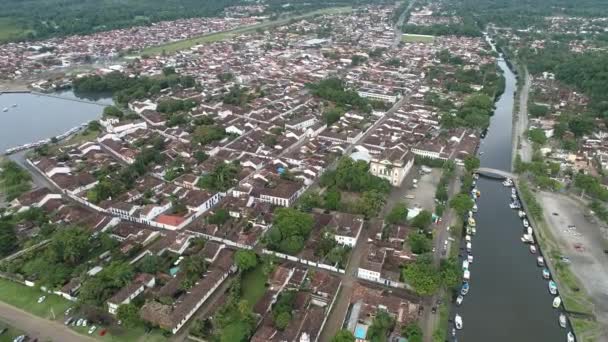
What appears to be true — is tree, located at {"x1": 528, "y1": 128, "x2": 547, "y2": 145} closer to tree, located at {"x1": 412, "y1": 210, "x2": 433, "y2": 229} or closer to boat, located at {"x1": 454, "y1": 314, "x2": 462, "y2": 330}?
tree, located at {"x1": 412, "y1": 210, "x2": 433, "y2": 229}

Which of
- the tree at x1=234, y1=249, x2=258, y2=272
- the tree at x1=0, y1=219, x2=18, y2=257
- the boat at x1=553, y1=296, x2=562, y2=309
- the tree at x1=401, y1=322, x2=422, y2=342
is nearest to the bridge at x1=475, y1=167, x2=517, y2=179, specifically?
the boat at x1=553, y1=296, x2=562, y2=309

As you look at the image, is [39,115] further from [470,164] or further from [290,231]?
[470,164]

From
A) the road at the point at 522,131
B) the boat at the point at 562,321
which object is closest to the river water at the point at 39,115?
the road at the point at 522,131

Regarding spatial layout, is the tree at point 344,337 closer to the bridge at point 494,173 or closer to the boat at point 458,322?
the boat at point 458,322

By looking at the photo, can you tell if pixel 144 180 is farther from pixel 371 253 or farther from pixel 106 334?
pixel 371 253

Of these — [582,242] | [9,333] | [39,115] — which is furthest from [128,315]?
[39,115]

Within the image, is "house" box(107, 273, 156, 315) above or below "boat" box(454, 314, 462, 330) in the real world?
below
